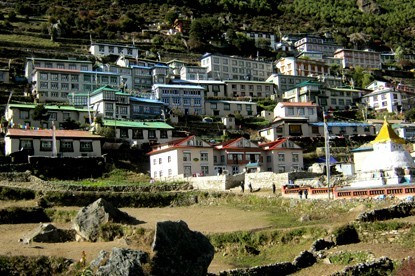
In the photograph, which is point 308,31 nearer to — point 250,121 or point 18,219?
point 250,121

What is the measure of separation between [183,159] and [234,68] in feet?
206

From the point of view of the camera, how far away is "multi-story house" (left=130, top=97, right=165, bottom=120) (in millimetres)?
84500

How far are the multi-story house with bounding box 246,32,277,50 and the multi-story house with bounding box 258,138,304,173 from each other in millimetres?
87134

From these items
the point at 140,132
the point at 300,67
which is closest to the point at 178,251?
the point at 140,132

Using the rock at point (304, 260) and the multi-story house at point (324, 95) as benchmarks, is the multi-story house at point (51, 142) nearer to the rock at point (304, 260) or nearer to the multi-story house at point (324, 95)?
the rock at point (304, 260)

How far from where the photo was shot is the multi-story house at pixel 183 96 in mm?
92438

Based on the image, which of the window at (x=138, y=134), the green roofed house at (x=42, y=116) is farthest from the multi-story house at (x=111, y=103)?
the window at (x=138, y=134)

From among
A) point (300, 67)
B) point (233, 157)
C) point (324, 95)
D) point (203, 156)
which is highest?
point (300, 67)

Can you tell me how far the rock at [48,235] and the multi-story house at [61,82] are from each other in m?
57.3

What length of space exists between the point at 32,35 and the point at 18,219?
90157mm

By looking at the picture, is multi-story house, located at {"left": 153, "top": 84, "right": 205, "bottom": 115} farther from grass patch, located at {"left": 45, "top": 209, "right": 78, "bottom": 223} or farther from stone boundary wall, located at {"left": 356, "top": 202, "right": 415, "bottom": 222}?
stone boundary wall, located at {"left": 356, "top": 202, "right": 415, "bottom": 222}

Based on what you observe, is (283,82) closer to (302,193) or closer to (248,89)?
(248,89)

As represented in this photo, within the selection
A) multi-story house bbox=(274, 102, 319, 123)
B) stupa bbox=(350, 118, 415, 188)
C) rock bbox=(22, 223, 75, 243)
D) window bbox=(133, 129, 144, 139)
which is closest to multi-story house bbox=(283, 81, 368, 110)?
multi-story house bbox=(274, 102, 319, 123)

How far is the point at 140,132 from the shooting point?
73.2 meters
